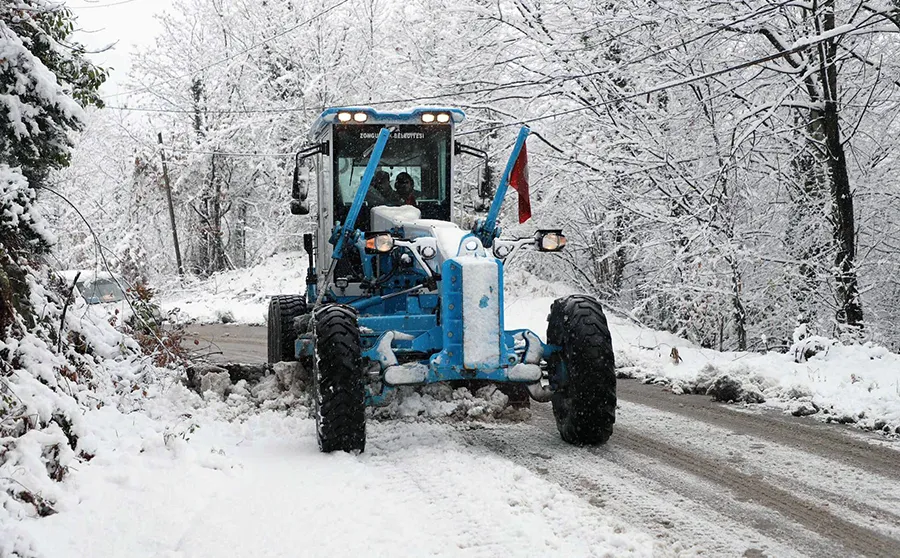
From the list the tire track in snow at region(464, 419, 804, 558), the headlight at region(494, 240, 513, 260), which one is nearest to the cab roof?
the headlight at region(494, 240, 513, 260)

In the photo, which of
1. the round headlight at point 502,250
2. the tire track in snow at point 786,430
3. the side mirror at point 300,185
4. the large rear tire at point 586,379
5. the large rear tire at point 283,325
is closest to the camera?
the tire track in snow at point 786,430

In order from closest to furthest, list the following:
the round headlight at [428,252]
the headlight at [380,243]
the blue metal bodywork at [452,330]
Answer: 1. the blue metal bodywork at [452,330]
2. the headlight at [380,243]
3. the round headlight at [428,252]

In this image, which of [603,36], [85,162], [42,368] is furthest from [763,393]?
[85,162]

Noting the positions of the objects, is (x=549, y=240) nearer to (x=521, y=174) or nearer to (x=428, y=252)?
(x=428, y=252)

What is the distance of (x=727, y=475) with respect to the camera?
212 inches

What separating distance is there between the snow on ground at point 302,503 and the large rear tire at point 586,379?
724 mm

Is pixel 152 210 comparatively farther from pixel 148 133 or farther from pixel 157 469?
pixel 157 469

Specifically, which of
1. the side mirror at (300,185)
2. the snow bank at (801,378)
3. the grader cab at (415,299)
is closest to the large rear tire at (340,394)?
the grader cab at (415,299)

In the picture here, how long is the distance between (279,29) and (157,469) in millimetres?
27258

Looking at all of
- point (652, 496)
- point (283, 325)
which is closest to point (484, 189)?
point (283, 325)

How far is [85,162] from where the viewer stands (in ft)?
117

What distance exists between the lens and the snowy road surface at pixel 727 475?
4238 mm

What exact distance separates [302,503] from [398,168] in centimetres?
412

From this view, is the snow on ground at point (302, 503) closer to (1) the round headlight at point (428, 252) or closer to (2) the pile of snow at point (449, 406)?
(2) the pile of snow at point (449, 406)
